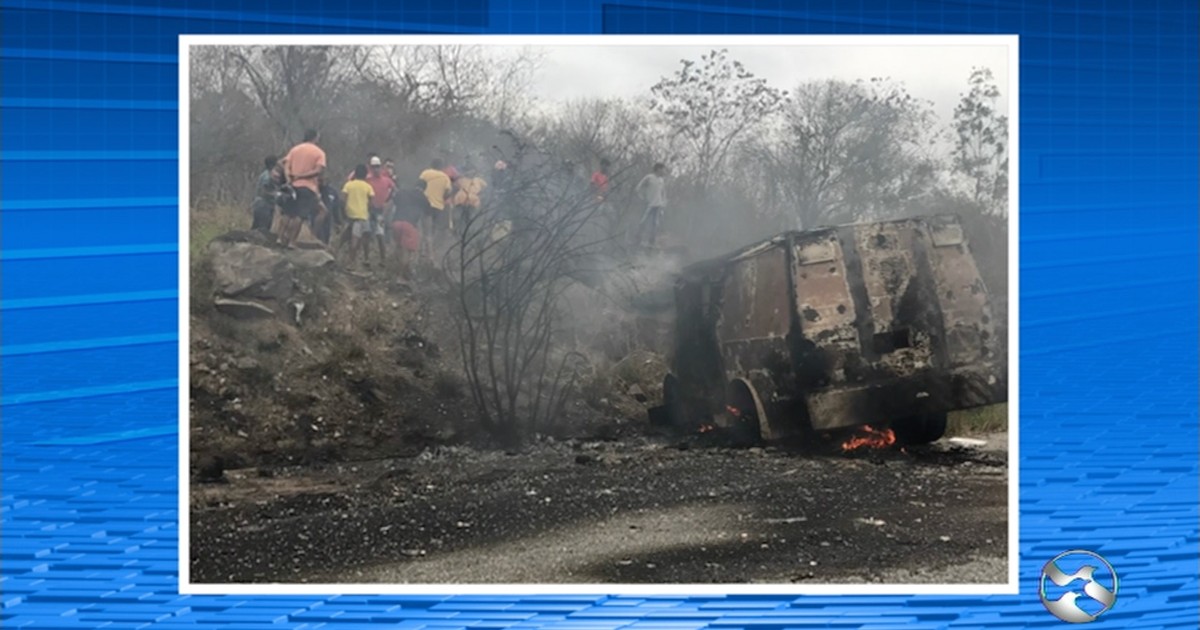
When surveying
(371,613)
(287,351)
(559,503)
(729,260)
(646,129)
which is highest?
(646,129)

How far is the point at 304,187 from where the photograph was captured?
6289 millimetres

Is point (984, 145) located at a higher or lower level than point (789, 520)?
higher

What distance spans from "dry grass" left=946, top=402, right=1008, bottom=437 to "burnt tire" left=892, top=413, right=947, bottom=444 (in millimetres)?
90

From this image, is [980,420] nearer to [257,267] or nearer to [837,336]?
[837,336]

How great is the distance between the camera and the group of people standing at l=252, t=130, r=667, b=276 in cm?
627

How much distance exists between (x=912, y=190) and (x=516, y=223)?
1863mm

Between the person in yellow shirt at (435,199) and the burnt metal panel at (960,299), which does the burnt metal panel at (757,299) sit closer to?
the burnt metal panel at (960,299)

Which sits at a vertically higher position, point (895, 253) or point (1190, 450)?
point (895, 253)

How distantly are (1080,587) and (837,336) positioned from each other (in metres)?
1.65

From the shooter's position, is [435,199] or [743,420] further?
[743,420]

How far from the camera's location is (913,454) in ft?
20.9

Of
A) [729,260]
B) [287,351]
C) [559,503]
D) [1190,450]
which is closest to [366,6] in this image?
[287,351]

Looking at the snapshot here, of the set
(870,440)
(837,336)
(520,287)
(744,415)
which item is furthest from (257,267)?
(870,440)

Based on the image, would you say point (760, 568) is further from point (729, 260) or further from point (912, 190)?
point (912, 190)
